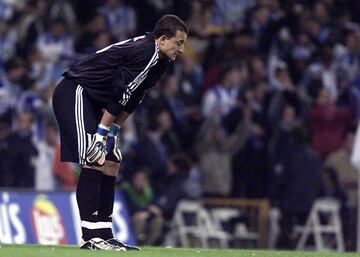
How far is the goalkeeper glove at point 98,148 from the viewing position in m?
11.6

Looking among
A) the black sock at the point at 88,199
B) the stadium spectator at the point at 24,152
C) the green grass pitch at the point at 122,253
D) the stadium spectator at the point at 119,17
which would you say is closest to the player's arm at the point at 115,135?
the black sock at the point at 88,199

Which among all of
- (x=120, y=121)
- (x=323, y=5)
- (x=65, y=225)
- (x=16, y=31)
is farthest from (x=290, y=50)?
(x=120, y=121)

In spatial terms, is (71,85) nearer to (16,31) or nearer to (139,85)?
(139,85)

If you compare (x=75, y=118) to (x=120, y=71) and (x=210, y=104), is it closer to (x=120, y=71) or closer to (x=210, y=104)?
(x=120, y=71)

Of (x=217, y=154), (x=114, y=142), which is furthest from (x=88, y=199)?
(x=217, y=154)

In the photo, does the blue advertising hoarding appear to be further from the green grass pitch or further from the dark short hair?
the dark short hair

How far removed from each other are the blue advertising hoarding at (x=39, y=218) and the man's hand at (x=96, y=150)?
5.67m

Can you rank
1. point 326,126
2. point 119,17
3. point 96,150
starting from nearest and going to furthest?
point 96,150 → point 326,126 → point 119,17

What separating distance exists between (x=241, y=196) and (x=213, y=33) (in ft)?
11.4

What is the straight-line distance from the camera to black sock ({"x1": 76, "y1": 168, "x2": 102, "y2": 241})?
1176 centimetres

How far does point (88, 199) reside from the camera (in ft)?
38.6

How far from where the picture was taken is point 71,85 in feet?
39.4

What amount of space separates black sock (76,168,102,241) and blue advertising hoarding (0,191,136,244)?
5431mm

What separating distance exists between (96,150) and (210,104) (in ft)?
31.3
